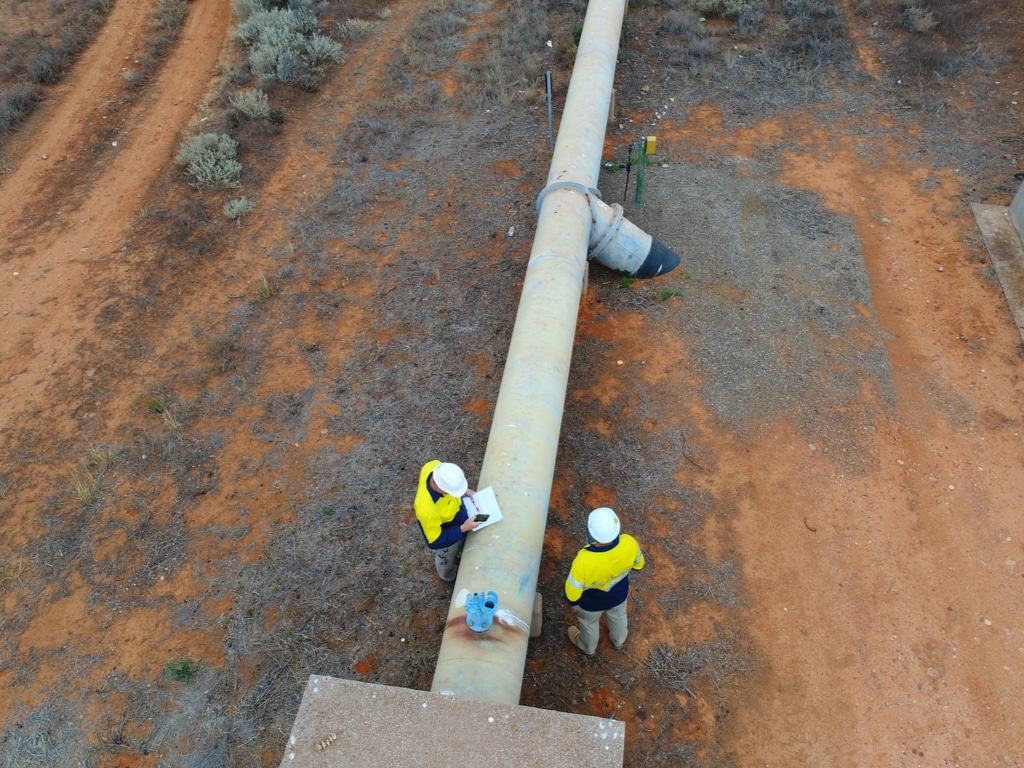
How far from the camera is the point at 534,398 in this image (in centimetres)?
612

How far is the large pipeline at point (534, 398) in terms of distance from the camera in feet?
15.5

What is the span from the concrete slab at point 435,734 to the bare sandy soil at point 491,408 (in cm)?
214

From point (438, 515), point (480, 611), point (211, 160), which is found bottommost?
point (480, 611)

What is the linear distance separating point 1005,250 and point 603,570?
8.35 meters

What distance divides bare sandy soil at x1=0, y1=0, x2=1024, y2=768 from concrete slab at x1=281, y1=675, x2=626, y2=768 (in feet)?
7.03

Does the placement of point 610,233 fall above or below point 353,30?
below

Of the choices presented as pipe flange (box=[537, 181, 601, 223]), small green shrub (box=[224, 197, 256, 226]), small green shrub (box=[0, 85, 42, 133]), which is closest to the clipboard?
pipe flange (box=[537, 181, 601, 223])

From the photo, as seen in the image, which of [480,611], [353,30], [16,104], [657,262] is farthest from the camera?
[353,30]

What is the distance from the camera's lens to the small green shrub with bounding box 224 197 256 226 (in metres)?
10.6

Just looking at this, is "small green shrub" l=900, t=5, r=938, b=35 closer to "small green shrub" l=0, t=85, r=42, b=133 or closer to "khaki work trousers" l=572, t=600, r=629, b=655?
"khaki work trousers" l=572, t=600, r=629, b=655

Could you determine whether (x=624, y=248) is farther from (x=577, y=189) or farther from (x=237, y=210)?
(x=237, y=210)

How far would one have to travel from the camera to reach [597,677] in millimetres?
5859

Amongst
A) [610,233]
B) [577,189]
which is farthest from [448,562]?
[577,189]

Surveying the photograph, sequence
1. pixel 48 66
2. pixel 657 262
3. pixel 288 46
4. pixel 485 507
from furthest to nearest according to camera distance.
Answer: pixel 48 66 < pixel 288 46 < pixel 657 262 < pixel 485 507
